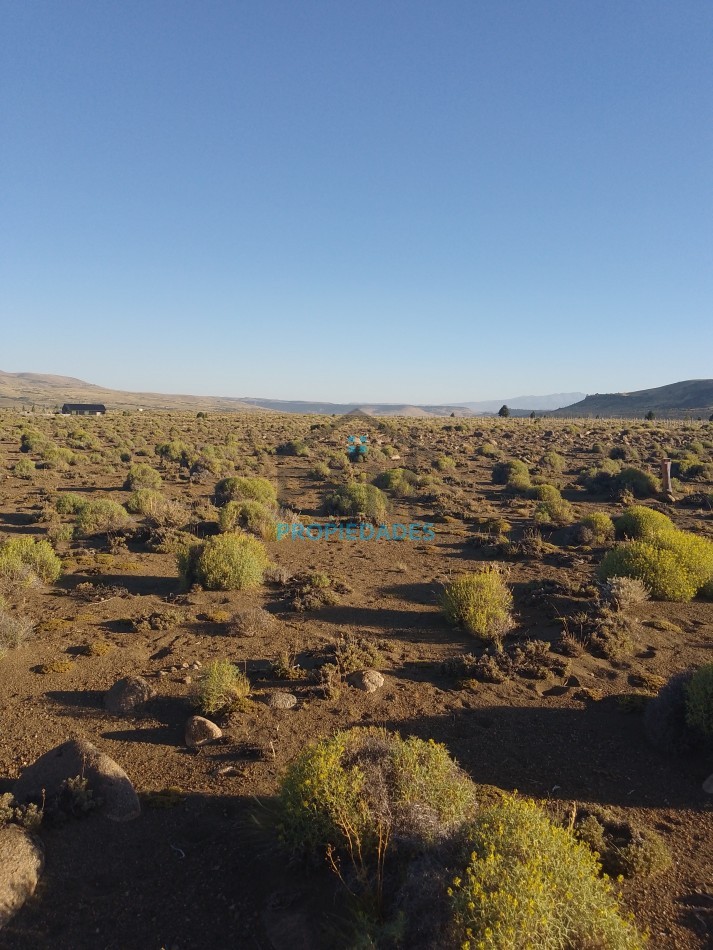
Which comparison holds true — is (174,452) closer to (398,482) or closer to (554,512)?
(398,482)

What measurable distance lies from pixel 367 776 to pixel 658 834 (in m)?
3.16

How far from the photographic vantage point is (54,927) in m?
4.14

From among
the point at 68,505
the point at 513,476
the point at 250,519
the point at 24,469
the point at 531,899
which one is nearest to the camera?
the point at 531,899

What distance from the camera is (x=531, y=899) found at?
3.24 m

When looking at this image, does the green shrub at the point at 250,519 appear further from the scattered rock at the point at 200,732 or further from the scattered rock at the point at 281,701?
the scattered rock at the point at 200,732

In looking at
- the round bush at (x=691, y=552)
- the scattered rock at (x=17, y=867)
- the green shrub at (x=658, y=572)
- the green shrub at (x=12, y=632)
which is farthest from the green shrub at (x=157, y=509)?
the round bush at (x=691, y=552)

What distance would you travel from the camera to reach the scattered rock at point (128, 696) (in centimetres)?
727

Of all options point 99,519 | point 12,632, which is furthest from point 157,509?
point 12,632

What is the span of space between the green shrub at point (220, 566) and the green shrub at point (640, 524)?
11.9 meters

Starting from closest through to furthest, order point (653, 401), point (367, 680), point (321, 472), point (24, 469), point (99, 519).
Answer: point (367, 680), point (99, 519), point (24, 469), point (321, 472), point (653, 401)

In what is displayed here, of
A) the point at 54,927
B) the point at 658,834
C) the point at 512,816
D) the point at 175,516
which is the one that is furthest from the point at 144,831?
the point at 175,516

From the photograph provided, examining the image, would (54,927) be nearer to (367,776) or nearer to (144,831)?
(144,831)

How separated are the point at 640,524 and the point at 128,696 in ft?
50.5

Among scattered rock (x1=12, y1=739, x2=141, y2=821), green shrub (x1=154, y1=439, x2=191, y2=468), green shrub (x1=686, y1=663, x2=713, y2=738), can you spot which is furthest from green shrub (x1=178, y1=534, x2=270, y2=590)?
green shrub (x1=154, y1=439, x2=191, y2=468)
